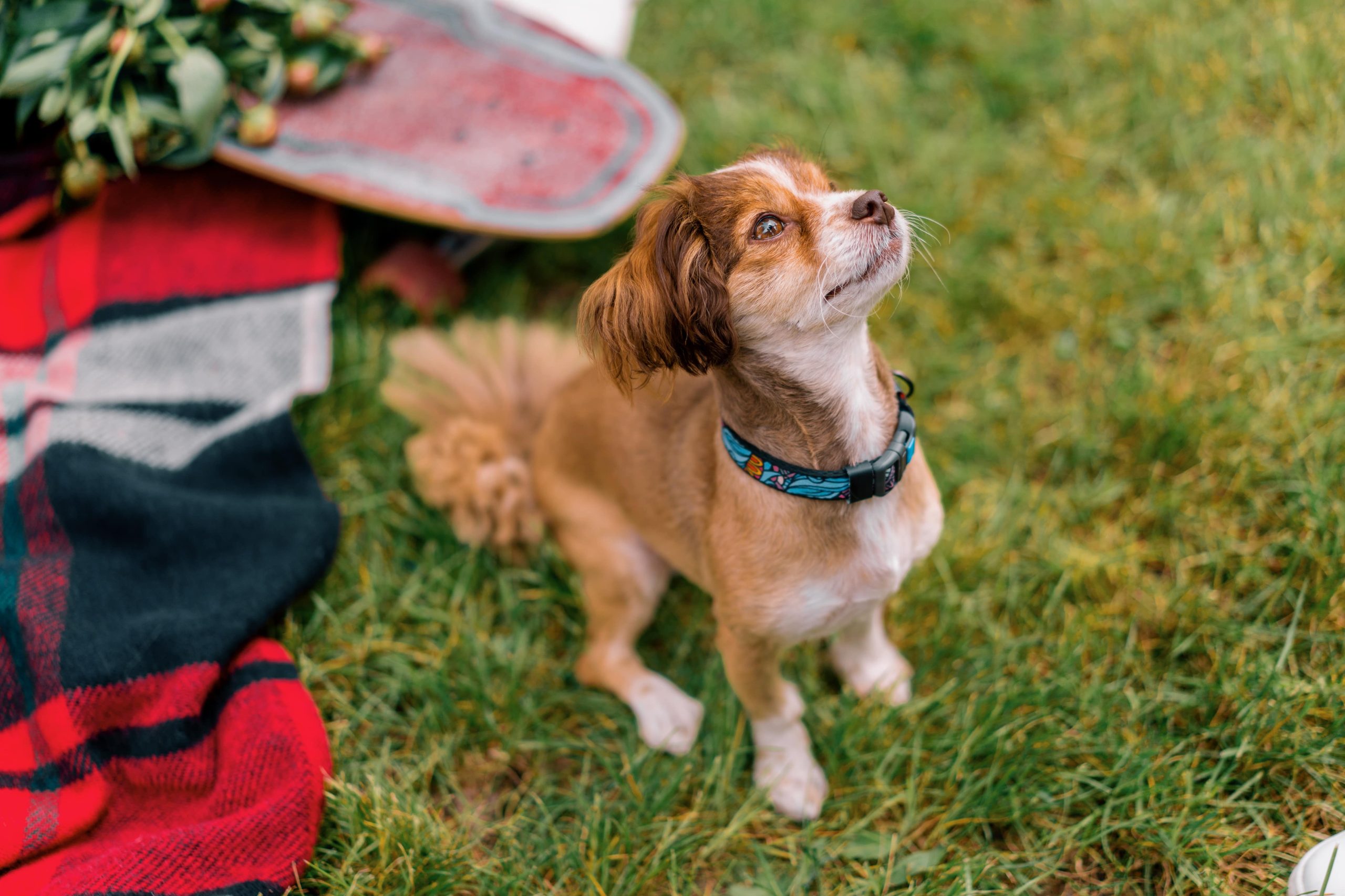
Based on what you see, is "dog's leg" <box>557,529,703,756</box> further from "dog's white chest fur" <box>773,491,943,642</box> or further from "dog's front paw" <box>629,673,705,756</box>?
"dog's white chest fur" <box>773,491,943,642</box>

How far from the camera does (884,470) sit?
183cm

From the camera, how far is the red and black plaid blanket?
6.83 feet

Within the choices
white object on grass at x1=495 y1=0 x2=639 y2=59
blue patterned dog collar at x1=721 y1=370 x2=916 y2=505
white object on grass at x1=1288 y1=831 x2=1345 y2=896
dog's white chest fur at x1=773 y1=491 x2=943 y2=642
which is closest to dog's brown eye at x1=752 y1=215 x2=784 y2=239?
blue patterned dog collar at x1=721 y1=370 x2=916 y2=505

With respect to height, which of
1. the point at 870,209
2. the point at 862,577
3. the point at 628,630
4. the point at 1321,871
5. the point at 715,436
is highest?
the point at 870,209

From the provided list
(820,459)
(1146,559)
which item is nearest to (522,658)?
(820,459)

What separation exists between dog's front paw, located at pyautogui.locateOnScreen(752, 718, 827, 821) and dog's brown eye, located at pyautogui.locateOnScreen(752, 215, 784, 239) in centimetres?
115

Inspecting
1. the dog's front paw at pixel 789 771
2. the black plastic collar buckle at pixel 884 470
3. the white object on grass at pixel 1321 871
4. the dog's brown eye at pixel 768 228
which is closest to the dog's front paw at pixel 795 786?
the dog's front paw at pixel 789 771

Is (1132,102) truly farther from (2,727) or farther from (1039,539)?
(2,727)

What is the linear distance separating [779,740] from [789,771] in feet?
0.25

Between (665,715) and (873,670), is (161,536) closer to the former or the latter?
(665,715)

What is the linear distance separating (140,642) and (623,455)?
1.22 metres

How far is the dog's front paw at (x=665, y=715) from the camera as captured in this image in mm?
2426

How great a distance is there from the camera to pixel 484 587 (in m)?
2.74

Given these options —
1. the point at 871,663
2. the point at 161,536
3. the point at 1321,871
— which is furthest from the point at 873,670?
the point at 161,536
